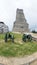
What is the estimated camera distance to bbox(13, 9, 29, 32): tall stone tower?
61.5m

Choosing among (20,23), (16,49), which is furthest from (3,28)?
(16,49)

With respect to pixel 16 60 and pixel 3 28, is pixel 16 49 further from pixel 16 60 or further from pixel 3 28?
pixel 3 28

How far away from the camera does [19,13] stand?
203ft

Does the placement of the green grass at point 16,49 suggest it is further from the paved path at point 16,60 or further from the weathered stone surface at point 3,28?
the weathered stone surface at point 3,28

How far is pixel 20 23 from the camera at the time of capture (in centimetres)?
6197

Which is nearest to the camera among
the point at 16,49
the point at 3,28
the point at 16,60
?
the point at 16,60

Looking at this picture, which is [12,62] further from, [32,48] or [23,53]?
[32,48]

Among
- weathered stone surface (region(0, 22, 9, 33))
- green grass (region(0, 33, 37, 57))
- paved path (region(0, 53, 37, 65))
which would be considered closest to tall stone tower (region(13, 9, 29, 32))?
weathered stone surface (region(0, 22, 9, 33))

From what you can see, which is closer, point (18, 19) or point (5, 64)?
point (5, 64)

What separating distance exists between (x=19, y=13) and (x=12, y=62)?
1308 inches

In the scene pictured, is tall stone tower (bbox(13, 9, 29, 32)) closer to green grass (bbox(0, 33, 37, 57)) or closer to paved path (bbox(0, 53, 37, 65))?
green grass (bbox(0, 33, 37, 57))

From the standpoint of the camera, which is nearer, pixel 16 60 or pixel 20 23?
pixel 16 60

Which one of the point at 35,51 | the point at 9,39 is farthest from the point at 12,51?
the point at 9,39

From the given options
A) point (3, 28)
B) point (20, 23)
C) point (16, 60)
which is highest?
point (20, 23)
